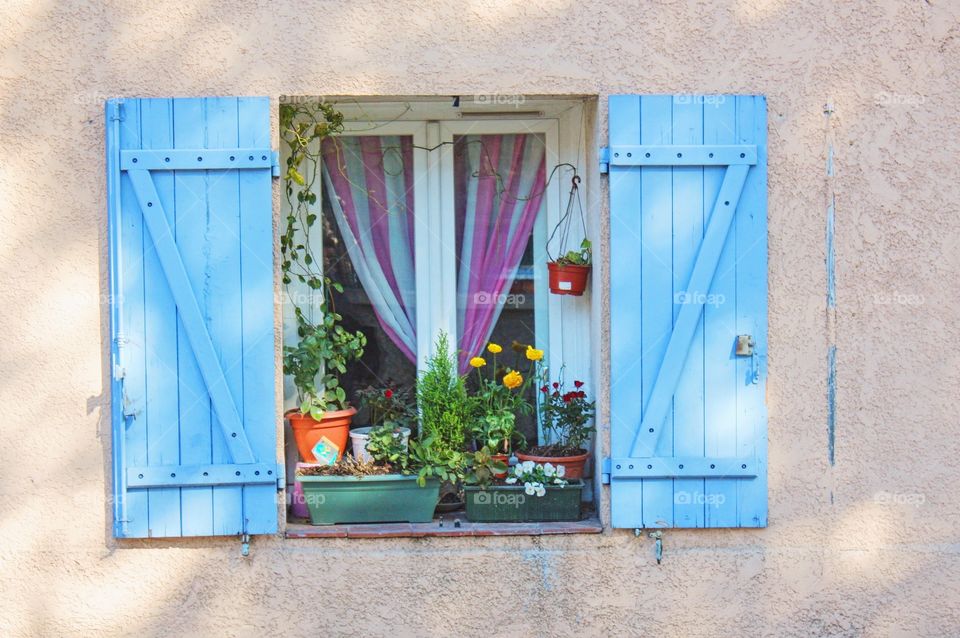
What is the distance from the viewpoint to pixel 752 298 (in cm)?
405

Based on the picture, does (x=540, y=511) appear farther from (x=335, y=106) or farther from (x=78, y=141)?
(x=78, y=141)

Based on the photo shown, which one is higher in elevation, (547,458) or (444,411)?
(444,411)

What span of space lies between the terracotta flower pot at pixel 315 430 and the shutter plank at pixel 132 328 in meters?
0.62

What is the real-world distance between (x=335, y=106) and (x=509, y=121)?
29.9 inches

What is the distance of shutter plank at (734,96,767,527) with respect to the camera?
13.3 ft

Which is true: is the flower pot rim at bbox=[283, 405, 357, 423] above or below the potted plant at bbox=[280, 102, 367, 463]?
below

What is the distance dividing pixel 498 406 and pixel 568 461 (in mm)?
371

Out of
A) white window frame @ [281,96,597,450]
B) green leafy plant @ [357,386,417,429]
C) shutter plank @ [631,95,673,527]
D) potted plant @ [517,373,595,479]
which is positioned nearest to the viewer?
shutter plank @ [631,95,673,527]

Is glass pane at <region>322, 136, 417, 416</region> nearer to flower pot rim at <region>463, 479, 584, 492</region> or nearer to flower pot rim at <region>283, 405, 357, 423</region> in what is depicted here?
flower pot rim at <region>283, 405, 357, 423</region>

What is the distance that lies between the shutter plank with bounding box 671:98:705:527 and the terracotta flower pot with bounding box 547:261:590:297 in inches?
17.6

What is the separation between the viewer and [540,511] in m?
4.17

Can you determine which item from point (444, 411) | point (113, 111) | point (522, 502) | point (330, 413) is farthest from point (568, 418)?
point (113, 111)
